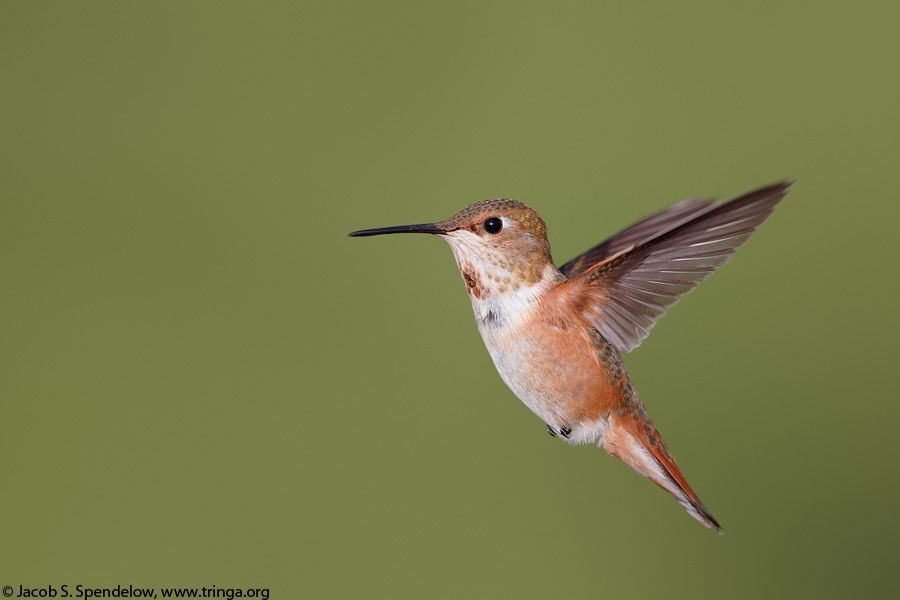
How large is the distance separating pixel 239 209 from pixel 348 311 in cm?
47

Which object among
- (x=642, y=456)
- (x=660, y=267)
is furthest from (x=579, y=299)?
(x=642, y=456)

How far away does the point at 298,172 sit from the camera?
94.5 inches

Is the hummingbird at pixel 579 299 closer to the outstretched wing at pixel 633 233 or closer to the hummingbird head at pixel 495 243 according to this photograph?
the hummingbird head at pixel 495 243

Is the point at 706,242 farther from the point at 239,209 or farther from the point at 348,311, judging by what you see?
the point at 239,209

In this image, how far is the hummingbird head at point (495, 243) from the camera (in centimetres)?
73

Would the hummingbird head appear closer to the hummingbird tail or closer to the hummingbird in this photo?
the hummingbird

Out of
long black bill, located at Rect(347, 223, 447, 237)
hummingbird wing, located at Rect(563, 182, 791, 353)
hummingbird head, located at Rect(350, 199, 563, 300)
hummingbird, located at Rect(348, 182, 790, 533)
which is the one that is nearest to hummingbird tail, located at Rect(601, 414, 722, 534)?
hummingbird, located at Rect(348, 182, 790, 533)

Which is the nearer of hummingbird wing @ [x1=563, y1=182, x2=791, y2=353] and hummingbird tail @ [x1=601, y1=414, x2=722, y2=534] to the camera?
hummingbird wing @ [x1=563, y1=182, x2=791, y2=353]

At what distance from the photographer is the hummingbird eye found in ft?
2.40

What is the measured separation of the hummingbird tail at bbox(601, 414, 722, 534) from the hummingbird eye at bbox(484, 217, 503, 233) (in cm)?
30

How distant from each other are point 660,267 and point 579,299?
0.08 m

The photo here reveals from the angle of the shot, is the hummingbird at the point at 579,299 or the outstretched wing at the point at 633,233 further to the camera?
the outstretched wing at the point at 633,233

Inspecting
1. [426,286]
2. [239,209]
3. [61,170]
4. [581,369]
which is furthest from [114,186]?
[581,369]

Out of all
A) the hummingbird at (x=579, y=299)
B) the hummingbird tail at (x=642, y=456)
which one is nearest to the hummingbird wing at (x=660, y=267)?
the hummingbird at (x=579, y=299)
